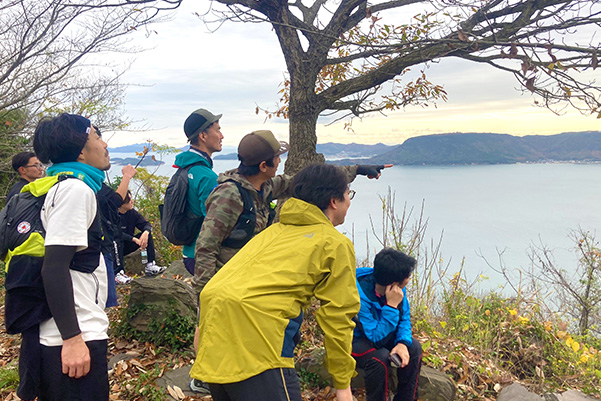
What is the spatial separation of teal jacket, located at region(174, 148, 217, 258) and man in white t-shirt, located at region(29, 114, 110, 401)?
3.30 feet

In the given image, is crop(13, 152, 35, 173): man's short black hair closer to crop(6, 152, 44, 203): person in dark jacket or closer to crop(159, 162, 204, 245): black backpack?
crop(6, 152, 44, 203): person in dark jacket

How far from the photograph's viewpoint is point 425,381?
346 centimetres

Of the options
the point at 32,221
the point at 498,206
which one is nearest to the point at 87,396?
the point at 32,221

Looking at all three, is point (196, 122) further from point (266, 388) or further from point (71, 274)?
point (266, 388)

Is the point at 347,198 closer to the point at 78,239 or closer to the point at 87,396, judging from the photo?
the point at 78,239

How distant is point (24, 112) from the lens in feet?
30.4

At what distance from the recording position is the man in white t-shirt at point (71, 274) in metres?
1.63

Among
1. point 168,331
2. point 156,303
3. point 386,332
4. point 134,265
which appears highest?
point 386,332

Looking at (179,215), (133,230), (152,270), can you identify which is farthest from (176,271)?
(179,215)

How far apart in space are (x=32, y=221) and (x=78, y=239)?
0.83 feet

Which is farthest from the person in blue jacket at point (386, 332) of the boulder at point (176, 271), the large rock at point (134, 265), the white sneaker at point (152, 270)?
the large rock at point (134, 265)

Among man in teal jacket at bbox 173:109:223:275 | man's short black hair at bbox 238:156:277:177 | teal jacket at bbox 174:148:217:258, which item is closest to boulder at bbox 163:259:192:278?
man in teal jacket at bbox 173:109:223:275

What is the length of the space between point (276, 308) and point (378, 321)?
5.49 feet

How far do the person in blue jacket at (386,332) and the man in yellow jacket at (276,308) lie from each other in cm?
127
